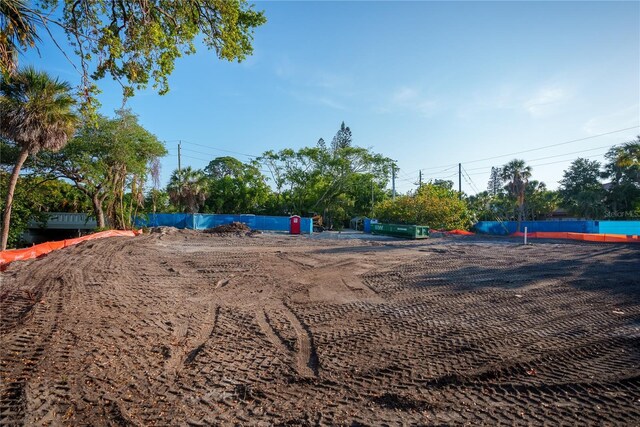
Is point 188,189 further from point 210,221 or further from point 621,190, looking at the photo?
point 621,190

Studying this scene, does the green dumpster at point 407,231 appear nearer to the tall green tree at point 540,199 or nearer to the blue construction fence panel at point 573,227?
the blue construction fence panel at point 573,227

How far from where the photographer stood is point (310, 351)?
14.8ft

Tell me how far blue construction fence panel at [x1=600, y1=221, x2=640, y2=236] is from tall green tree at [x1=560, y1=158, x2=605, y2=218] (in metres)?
12.3

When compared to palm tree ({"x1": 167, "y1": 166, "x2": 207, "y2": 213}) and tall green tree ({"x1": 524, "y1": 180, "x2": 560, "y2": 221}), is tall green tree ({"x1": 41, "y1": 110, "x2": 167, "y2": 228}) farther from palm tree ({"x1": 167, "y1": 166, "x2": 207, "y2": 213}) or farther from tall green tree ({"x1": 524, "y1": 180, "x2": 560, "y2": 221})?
tall green tree ({"x1": 524, "y1": 180, "x2": 560, "y2": 221})

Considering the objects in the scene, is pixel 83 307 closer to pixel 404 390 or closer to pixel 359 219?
pixel 404 390

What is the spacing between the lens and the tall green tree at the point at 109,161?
21734 millimetres

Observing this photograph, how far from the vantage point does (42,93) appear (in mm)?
13672

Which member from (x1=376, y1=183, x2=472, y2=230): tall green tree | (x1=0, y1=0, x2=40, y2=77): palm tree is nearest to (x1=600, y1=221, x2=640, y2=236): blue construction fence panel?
(x1=376, y1=183, x2=472, y2=230): tall green tree

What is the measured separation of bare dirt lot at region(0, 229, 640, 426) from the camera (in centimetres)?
309

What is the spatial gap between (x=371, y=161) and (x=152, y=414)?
45.4 meters

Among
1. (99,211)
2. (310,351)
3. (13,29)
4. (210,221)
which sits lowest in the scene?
(310,351)

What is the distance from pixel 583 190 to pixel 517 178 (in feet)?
58.4

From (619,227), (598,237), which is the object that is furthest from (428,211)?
(619,227)

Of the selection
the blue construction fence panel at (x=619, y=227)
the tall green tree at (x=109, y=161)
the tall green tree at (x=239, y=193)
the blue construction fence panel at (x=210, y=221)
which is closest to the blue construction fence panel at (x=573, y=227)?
the blue construction fence panel at (x=619, y=227)
